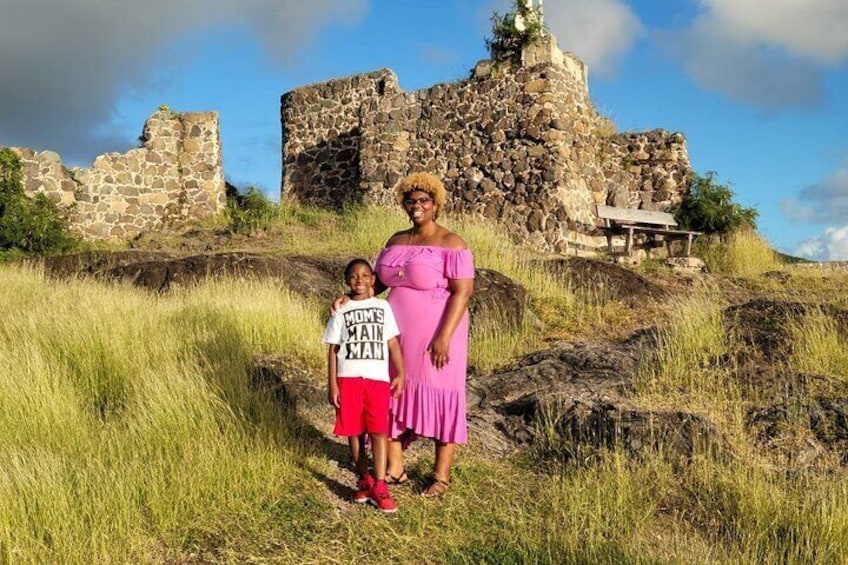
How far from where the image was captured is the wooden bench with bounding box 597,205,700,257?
16.1 meters

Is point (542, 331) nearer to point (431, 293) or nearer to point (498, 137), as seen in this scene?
point (431, 293)

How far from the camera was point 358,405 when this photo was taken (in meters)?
4.55

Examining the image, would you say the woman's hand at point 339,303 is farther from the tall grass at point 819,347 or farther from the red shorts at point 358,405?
the tall grass at point 819,347

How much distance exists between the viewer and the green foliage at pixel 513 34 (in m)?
16.3

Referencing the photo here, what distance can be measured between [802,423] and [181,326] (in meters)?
5.70

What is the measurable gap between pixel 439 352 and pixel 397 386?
0.32m

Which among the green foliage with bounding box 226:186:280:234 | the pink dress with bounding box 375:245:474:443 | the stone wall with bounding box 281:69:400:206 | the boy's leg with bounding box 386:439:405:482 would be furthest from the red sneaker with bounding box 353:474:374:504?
the stone wall with bounding box 281:69:400:206

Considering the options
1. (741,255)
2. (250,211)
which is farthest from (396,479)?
(250,211)

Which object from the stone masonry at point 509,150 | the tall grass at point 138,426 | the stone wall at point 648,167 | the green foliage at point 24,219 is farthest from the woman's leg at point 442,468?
the green foliage at point 24,219

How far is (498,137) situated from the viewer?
16438 mm

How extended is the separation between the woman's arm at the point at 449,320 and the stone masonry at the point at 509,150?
11.1 metres

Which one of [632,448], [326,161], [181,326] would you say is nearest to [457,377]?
[632,448]

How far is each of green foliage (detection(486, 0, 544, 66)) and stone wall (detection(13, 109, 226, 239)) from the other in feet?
24.7

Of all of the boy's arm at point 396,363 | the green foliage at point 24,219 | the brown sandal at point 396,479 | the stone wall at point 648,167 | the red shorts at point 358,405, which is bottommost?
the brown sandal at point 396,479
